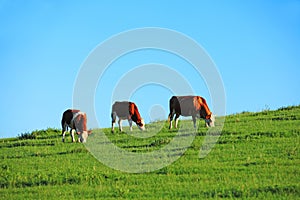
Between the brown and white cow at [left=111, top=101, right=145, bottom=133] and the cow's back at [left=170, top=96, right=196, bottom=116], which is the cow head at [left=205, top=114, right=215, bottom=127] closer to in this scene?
the cow's back at [left=170, top=96, right=196, bottom=116]

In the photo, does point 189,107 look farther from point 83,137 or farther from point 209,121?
point 83,137

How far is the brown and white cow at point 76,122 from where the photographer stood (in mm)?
27191

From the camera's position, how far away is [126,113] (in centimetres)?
3175

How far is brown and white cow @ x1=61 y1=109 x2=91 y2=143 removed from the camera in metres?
27.2

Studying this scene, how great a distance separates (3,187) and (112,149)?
634 cm

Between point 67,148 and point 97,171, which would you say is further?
point 67,148

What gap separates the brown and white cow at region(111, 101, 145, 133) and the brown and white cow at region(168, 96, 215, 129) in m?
2.16

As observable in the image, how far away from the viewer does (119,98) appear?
33.4 metres

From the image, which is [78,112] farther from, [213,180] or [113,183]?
[213,180]

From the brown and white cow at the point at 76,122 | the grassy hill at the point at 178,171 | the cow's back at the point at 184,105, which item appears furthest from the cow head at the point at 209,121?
the brown and white cow at the point at 76,122

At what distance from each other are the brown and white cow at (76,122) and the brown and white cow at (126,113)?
305 cm

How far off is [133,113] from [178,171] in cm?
1447

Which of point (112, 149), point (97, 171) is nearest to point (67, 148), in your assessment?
point (112, 149)

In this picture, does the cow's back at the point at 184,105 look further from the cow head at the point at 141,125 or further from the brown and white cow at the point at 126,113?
the brown and white cow at the point at 126,113
